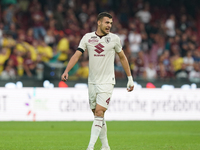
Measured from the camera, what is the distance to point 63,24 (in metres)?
17.5

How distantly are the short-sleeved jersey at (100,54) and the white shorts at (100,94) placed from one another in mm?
67

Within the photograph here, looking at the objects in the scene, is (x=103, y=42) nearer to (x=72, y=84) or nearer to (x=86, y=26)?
(x=72, y=84)

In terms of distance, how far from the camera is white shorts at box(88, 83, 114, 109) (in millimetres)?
6583

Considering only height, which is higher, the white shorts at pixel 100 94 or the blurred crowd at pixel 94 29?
the blurred crowd at pixel 94 29

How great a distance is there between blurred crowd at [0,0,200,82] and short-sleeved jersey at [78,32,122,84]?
713 cm

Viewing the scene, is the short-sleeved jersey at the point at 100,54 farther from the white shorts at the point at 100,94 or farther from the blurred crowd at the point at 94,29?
the blurred crowd at the point at 94,29

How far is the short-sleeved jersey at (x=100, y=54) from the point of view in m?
6.64
